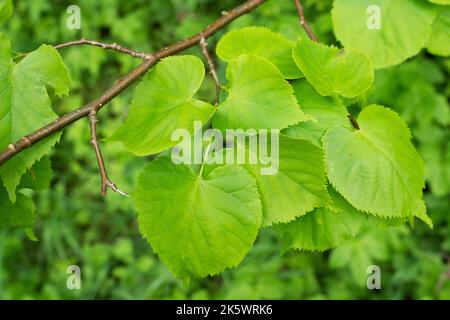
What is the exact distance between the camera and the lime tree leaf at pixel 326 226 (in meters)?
0.77

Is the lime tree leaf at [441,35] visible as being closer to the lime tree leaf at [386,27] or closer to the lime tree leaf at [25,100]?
the lime tree leaf at [386,27]

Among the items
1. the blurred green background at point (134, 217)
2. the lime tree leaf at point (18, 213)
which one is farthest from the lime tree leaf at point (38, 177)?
the blurred green background at point (134, 217)

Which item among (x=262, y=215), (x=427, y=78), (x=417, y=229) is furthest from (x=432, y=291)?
(x=262, y=215)

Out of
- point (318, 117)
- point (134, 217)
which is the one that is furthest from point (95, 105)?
point (134, 217)

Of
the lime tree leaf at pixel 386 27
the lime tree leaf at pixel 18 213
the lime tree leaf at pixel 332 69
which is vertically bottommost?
the lime tree leaf at pixel 18 213

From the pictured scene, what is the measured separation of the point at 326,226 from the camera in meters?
0.79

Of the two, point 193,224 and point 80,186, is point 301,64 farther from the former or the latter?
point 80,186

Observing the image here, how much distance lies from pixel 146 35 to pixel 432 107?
1531 mm

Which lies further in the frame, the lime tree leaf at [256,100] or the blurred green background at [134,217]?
the blurred green background at [134,217]

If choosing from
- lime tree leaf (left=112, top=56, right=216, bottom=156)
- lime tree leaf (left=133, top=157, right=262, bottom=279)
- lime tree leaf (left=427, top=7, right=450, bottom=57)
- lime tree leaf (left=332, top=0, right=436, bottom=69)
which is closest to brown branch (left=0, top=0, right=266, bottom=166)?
lime tree leaf (left=112, top=56, right=216, bottom=156)

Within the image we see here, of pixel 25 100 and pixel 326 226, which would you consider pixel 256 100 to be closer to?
pixel 326 226

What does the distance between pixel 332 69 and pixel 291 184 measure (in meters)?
0.18

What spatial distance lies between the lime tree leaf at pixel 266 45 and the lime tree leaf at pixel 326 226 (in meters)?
0.20

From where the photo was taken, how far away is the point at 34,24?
278 centimetres
